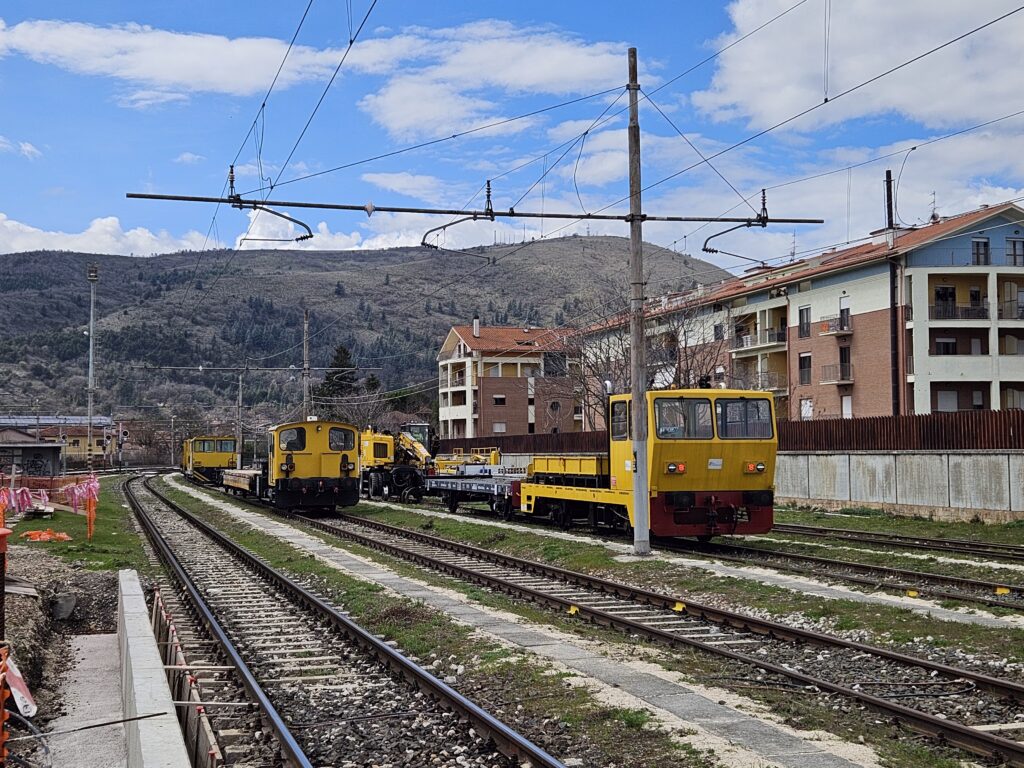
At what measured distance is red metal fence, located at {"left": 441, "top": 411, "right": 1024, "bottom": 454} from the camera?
26359 mm

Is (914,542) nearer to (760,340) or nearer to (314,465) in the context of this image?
(314,465)

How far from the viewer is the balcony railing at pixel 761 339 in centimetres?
5728

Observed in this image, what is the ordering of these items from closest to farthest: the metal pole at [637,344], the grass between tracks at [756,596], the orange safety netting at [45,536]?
the grass between tracks at [756,596] < the metal pole at [637,344] < the orange safety netting at [45,536]

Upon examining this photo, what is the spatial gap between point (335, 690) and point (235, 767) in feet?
6.93

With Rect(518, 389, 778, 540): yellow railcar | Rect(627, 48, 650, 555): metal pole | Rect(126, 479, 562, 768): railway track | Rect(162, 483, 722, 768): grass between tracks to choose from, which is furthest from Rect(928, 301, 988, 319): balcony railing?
Rect(126, 479, 562, 768): railway track

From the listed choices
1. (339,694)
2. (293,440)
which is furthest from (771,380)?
(339,694)

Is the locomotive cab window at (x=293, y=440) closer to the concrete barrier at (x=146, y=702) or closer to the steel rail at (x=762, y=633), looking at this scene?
the steel rail at (x=762, y=633)

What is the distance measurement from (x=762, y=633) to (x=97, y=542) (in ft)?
55.4

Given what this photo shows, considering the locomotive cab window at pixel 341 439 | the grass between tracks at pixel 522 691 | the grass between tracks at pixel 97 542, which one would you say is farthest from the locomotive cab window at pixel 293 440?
the grass between tracks at pixel 522 691

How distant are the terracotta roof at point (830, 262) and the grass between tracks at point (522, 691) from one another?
32.5 metres

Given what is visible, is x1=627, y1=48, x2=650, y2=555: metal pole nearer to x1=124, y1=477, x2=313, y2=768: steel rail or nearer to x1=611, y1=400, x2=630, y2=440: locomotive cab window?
x1=611, y1=400, x2=630, y2=440: locomotive cab window

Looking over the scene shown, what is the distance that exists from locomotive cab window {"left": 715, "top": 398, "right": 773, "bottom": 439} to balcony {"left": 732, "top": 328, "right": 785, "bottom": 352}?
3821 cm

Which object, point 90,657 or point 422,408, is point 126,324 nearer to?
point 422,408

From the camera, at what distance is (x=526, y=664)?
9742 millimetres
